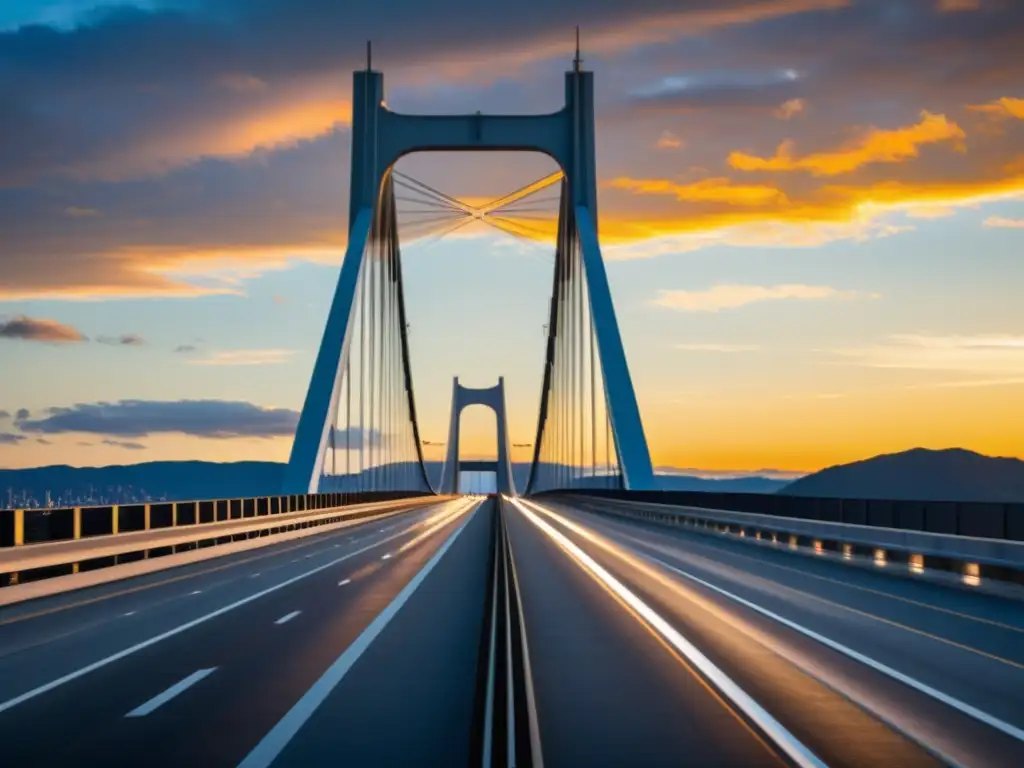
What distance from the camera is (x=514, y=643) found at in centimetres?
1452

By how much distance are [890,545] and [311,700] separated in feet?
50.2

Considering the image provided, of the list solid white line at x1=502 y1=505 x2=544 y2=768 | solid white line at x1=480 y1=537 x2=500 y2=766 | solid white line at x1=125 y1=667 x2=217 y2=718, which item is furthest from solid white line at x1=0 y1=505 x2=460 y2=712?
solid white line at x1=502 y1=505 x2=544 y2=768

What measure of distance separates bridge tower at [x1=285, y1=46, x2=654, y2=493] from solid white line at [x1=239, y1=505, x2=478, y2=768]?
34.8 m

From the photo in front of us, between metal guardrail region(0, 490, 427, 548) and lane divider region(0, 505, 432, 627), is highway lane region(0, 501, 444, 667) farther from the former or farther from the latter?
metal guardrail region(0, 490, 427, 548)

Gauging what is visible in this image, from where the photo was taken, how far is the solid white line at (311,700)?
8.95 metres

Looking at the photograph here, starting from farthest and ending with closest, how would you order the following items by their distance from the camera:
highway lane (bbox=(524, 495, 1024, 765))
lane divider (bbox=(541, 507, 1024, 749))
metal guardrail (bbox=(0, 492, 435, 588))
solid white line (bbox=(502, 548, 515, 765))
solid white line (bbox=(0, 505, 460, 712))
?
metal guardrail (bbox=(0, 492, 435, 588)) < solid white line (bbox=(0, 505, 460, 712)) < highway lane (bbox=(524, 495, 1024, 765)) < lane divider (bbox=(541, 507, 1024, 749)) < solid white line (bbox=(502, 548, 515, 765))

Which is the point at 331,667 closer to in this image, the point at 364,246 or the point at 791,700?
the point at 791,700

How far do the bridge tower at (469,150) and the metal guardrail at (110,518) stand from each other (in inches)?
670

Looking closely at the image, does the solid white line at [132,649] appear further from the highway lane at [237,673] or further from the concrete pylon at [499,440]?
the concrete pylon at [499,440]

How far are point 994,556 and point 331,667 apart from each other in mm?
9946

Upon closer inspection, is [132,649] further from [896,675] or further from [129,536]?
[129,536]

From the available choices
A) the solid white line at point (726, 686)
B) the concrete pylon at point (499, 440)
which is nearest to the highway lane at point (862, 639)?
the solid white line at point (726, 686)

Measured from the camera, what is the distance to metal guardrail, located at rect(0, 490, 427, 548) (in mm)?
19172

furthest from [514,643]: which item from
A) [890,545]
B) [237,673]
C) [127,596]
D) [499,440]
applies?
[499,440]
